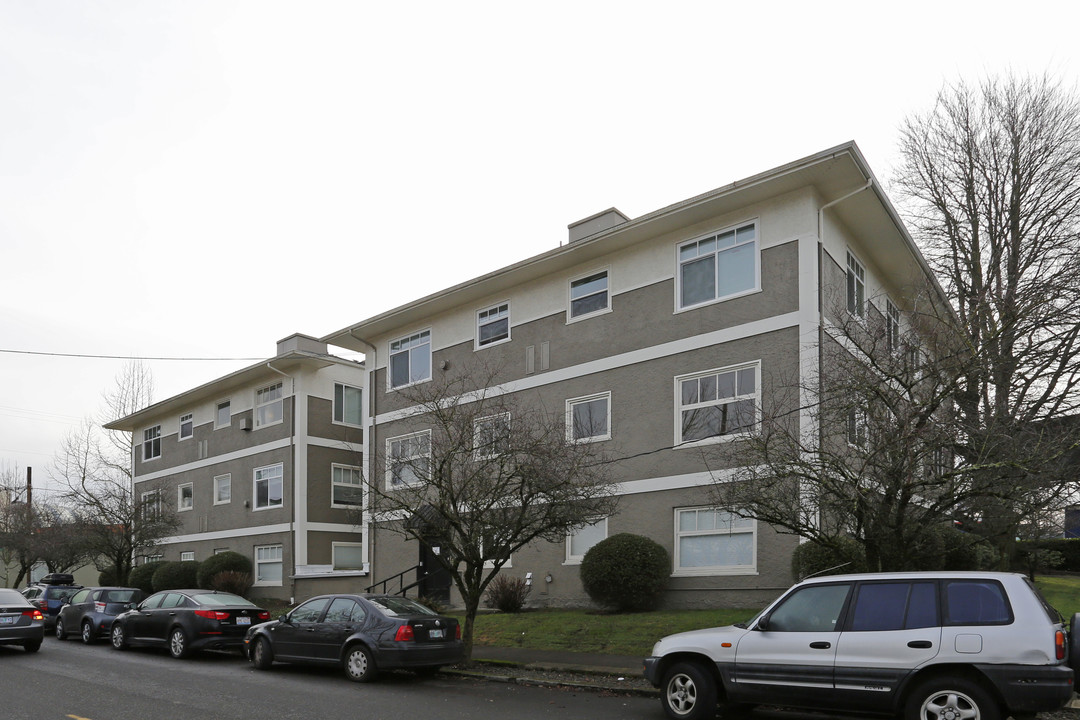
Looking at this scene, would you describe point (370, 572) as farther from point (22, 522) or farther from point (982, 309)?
point (22, 522)

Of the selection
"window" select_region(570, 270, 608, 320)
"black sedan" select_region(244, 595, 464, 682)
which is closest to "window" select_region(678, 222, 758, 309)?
"window" select_region(570, 270, 608, 320)

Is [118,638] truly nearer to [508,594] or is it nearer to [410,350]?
[508,594]

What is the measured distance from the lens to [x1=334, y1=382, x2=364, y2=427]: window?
31.6 meters

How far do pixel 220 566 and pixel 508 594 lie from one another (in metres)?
13.6

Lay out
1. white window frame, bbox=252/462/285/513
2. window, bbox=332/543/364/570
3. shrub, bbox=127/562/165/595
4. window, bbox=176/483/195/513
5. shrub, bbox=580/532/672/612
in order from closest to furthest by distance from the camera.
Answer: shrub, bbox=580/532/672/612 < white window frame, bbox=252/462/285/513 < window, bbox=332/543/364/570 < shrub, bbox=127/562/165/595 < window, bbox=176/483/195/513

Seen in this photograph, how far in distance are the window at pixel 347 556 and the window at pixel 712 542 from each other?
51.6ft

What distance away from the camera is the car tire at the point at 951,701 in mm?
7734

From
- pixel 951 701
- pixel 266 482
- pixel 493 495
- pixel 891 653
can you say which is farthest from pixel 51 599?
pixel 951 701

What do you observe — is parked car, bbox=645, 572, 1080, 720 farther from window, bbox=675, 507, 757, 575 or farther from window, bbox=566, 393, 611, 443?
window, bbox=566, 393, 611, 443

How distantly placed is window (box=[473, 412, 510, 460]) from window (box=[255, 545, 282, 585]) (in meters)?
16.2

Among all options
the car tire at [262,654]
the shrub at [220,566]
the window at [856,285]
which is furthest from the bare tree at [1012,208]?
A: the shrub at [220,566]

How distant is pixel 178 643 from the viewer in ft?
55.3

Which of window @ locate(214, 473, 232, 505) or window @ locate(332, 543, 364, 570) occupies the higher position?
window @ locate(214, 473, 232, 505)

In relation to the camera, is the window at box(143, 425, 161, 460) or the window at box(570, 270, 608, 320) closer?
the window at box(570, 270, 608, 320)
